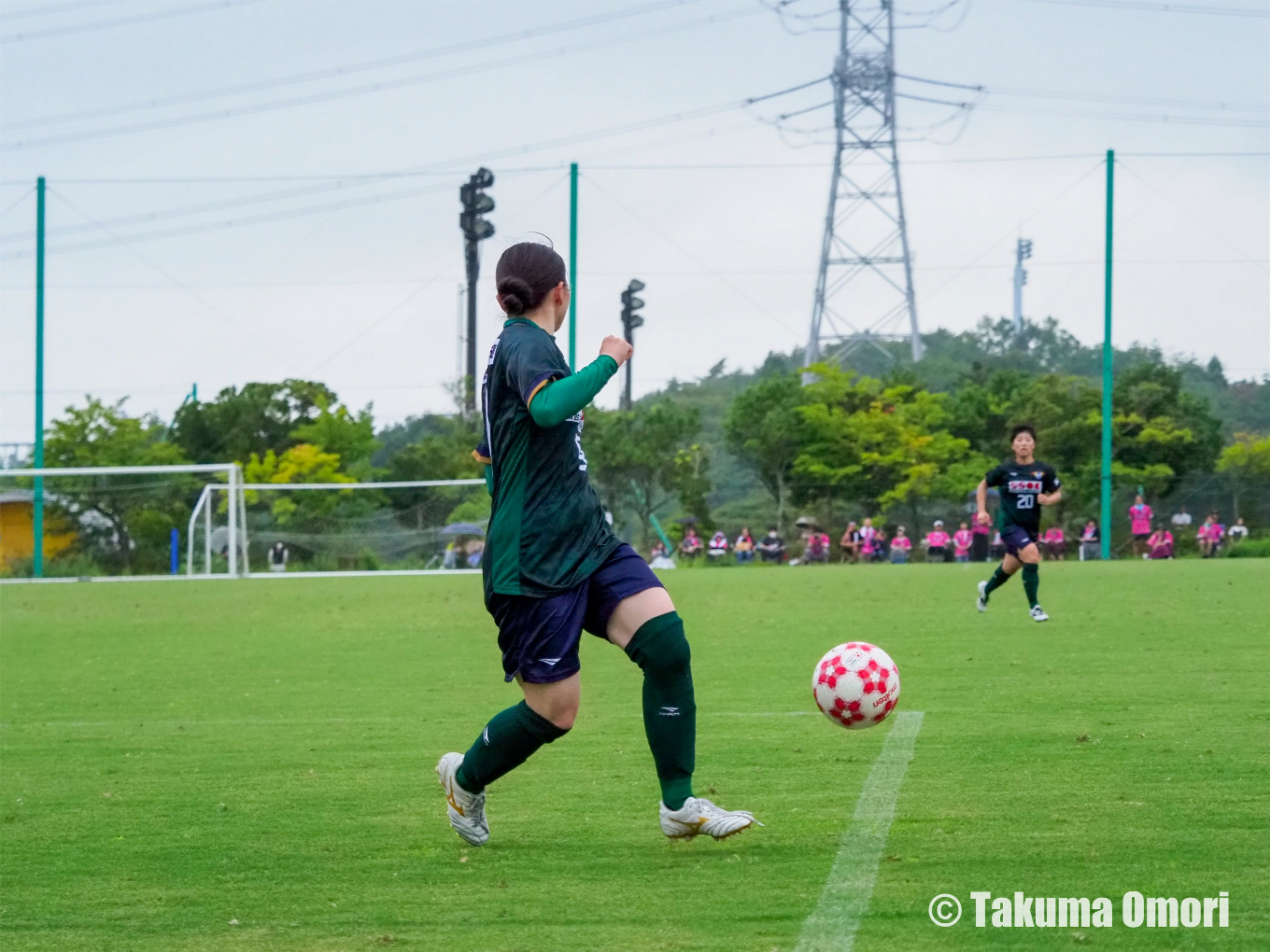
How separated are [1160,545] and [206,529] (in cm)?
2305

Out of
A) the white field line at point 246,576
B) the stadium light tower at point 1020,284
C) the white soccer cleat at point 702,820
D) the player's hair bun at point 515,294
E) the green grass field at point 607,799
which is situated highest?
the stadium light tower at point 1020,284

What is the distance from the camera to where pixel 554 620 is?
4719mm

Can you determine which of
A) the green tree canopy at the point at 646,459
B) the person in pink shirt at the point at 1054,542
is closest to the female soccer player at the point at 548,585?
the person in pink shirt at the point at 1054,542

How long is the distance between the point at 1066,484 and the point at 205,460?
27474 mm

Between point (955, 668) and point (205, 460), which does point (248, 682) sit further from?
point (205, 460)

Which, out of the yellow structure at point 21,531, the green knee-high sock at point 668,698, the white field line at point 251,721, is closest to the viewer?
the green knee-high sock at point 668,698

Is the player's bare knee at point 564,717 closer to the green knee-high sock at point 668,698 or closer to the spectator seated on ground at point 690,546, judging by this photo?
the green knee-high sock at point 668,698

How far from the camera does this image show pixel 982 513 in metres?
14.7

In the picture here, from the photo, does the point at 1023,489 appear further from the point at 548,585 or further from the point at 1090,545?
the point at 1090,545

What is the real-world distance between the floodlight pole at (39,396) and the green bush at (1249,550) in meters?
28.0

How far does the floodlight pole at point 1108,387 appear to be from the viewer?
37656mm

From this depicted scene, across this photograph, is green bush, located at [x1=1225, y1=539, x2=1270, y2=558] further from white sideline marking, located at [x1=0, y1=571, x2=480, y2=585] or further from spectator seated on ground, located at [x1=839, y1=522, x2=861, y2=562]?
white sideline marking, located at [x1=0, y1=571, x2=480, y2=585]

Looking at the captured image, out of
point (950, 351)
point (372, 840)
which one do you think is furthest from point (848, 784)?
point (950, 351)

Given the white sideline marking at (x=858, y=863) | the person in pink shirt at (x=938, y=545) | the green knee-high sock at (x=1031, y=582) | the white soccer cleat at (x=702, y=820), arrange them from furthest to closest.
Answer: the person in pink shirt at (x=938, y=545), the green knee-high sock at (x=1031, y=582), the white soccer cleat at (x=702, y=820), the white sideline marking at (x=858, y=863)
